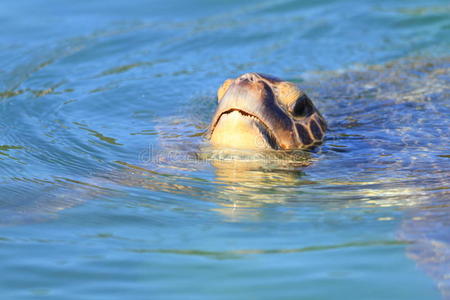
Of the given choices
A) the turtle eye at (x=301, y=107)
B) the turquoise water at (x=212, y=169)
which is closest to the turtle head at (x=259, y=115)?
the turtle eye at (x=301, y=107)

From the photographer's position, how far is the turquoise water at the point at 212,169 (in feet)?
10.0

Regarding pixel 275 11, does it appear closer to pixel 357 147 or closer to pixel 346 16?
pixel 346 16

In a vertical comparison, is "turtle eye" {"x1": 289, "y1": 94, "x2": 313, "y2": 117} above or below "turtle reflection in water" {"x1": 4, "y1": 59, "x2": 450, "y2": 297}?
above

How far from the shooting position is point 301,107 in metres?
4.71

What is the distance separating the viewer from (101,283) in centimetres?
298

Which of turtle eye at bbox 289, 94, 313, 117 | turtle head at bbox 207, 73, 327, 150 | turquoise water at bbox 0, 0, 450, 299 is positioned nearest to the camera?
turquoise water at bbox 0, 0, 450, 299

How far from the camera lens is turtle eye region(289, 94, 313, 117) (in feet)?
15.2

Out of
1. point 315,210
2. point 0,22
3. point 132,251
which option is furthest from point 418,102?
point 0,22

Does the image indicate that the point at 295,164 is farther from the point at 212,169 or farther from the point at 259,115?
the point at 212,169

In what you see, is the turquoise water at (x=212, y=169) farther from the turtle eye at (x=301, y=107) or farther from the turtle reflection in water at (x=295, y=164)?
the turtle eye at (x=301, y=107)

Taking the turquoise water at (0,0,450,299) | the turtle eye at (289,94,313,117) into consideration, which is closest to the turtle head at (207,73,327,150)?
the turtle eye at (289,94,313,117)

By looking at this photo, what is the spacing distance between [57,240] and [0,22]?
6853 millimetres

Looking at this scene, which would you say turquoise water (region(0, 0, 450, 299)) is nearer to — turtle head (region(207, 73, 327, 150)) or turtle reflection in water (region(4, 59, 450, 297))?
turtle reflection in water (region(4, 59, 450, 297))

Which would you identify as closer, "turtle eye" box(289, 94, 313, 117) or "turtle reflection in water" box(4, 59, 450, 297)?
"turtle reflection in water" box(4, 59, 450, 297)
